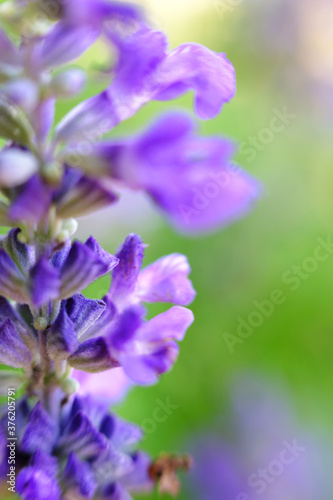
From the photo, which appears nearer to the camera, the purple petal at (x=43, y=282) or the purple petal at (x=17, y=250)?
the purple petal at (x=43, y=282)

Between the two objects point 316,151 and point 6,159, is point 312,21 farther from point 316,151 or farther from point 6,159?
point 6,159

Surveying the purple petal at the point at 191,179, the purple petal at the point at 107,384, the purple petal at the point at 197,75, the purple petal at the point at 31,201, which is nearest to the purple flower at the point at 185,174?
the purple petal at the point at 191,179

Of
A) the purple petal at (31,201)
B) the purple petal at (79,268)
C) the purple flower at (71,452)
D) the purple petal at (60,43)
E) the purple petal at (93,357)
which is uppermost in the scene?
the purple petal at (60,43)

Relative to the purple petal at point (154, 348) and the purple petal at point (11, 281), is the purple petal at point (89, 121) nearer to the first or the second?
the purple petal at point (11, 281)

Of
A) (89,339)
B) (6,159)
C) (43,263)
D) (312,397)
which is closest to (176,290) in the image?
(89,339)

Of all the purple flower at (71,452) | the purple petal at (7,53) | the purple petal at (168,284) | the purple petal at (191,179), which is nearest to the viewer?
the purple petal at (191,179)

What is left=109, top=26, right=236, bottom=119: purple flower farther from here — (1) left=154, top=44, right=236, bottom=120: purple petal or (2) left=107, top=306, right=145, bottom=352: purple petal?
(2) left=107, top=306, right=145, bottom=352: purple petal
